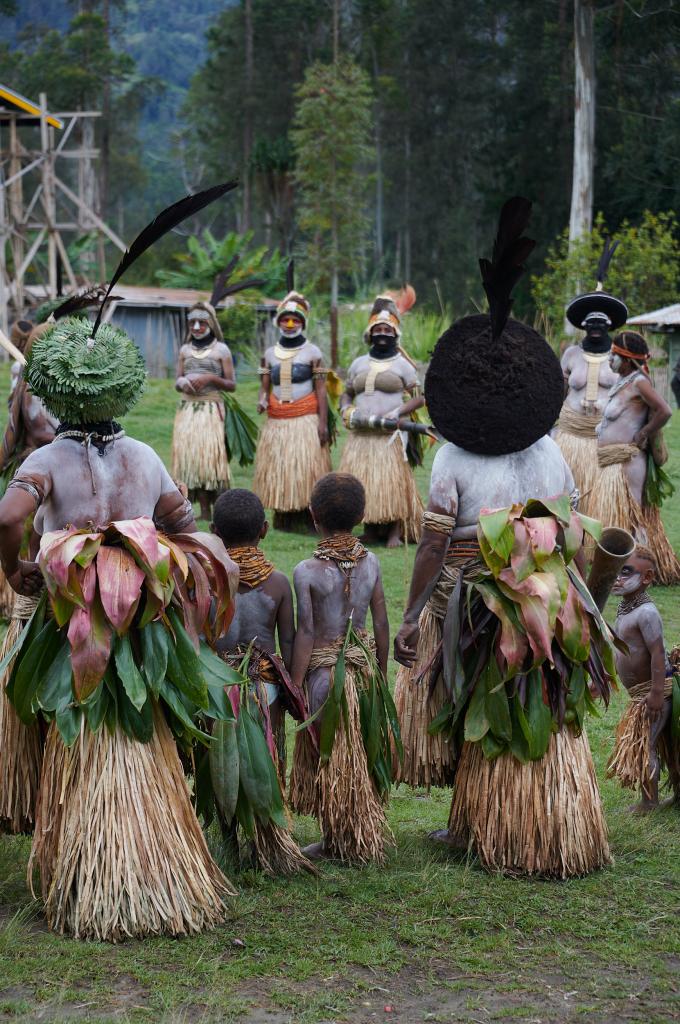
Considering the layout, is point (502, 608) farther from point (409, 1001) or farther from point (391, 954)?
point (409, 1001)

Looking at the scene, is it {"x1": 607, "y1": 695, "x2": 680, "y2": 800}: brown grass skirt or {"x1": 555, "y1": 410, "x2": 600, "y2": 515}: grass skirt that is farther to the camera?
{"x1": 555, "y1": 410, "x2": 600, "y2": 515}: grass skirt

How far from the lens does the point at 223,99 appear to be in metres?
41.4

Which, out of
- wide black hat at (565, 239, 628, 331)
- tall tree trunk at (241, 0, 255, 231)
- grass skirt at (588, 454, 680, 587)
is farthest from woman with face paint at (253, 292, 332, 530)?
tall tree trunk at (241, 0, 255, 231)

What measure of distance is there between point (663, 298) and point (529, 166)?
1154 cm

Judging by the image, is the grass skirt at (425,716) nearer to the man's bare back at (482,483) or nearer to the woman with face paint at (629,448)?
the man's bare back at (482,483)

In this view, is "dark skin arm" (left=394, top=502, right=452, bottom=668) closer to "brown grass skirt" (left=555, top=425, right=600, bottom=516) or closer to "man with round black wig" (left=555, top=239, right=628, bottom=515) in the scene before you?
"brown grass skirt" (left=555, top=425, right=600, bottom=516)

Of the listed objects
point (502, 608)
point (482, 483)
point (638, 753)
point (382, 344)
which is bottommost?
point (638, 753)

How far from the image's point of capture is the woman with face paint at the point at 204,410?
1007 cm

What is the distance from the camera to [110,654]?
3588 mm

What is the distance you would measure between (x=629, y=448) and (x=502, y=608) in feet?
14.5

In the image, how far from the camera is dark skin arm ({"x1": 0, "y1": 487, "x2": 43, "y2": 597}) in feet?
11.8

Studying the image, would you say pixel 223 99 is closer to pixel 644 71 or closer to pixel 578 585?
pixel 644 71

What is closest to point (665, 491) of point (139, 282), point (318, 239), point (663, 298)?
point (663, 298)

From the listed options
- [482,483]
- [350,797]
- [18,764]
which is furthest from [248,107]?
[18,764]
